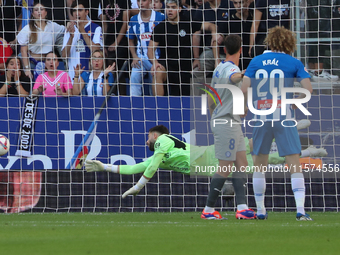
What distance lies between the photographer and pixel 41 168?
8977 mm

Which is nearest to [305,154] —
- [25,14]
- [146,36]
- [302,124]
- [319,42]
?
[302,124]

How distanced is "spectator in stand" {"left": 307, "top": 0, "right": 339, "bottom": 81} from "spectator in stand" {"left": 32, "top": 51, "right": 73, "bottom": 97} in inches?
153

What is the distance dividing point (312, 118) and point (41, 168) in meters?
4.05

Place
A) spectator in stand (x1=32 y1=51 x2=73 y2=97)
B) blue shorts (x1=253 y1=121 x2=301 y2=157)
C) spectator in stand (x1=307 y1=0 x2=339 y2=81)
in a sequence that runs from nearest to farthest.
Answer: blue shorts (x1=253 y1=121 x2=301 y2=157) → spectator in stand (x1=307 y1=0 x2=339 y2=81) → spectator in stand (x1=32 y1=51 x2=73 y2=97)

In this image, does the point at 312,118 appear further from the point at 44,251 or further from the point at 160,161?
the point at 44,251

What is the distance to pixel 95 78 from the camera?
10.1m

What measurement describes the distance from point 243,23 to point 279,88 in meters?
4.63

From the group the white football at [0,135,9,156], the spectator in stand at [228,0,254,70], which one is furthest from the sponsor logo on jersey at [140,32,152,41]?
the white football at [0,135,9,156]

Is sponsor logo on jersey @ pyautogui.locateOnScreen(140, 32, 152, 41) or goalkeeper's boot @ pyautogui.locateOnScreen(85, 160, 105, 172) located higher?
sponsor logo on jersey @ pyautogui.locateOnScreen(140, 32, 152, 41)

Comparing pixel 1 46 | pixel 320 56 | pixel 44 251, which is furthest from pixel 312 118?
pixel 44 251

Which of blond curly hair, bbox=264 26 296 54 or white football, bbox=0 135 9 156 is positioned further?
white football, bbox=0 135 9 156

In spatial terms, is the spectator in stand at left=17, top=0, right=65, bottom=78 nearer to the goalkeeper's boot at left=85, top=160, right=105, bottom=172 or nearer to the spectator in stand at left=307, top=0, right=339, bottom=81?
the goalkeeper's boot at left=85, top=160, right=105, bottom=172

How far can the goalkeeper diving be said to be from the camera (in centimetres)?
707

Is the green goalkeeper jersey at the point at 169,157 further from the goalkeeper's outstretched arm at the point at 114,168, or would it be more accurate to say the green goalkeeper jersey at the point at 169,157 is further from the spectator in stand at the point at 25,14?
the spectator in stand at the point at 25,14
